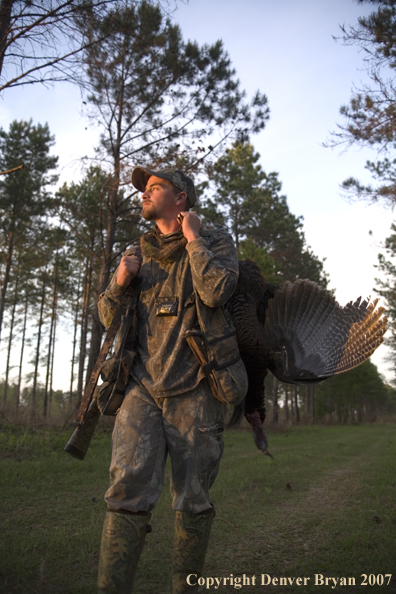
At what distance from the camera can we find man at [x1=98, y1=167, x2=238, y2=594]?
2146mm

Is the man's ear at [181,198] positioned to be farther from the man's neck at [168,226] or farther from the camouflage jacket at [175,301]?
the camouflage jacket at [175,301]

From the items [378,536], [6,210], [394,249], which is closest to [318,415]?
[394,249]

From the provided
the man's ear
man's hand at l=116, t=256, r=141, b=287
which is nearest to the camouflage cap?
the man's ear

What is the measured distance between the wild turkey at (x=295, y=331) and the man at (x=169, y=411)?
22.9 inches

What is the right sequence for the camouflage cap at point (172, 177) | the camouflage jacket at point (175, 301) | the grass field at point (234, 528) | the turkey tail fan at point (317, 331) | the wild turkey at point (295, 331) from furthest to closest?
the turkey tail fan at point (317, 331), the wild turkey at point (295, 331), the grass field at point (234, 528), the camouflage cap at point (172, 177), the camouflage jacket at point (175, 301)

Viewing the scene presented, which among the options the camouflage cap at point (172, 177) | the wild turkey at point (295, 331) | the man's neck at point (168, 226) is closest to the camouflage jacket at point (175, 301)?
the man's neck at point (168, 226)

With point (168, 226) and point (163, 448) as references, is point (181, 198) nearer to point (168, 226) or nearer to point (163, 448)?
point (168, 226)

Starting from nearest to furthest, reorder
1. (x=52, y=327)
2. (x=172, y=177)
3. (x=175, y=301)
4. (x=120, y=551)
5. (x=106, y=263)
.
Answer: (x=120, y=551)
(x=175, y=301)
(x=172, y=177)
(x=106, y=263)
(x=52, y=327)

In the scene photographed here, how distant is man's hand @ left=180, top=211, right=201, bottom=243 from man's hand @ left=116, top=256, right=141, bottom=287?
13.0 inches

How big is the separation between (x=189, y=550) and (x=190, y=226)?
167cm

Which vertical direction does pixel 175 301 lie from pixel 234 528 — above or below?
above

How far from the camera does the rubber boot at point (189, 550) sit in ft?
7.32

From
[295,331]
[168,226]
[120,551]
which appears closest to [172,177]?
[168,226]

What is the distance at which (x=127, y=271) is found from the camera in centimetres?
254
